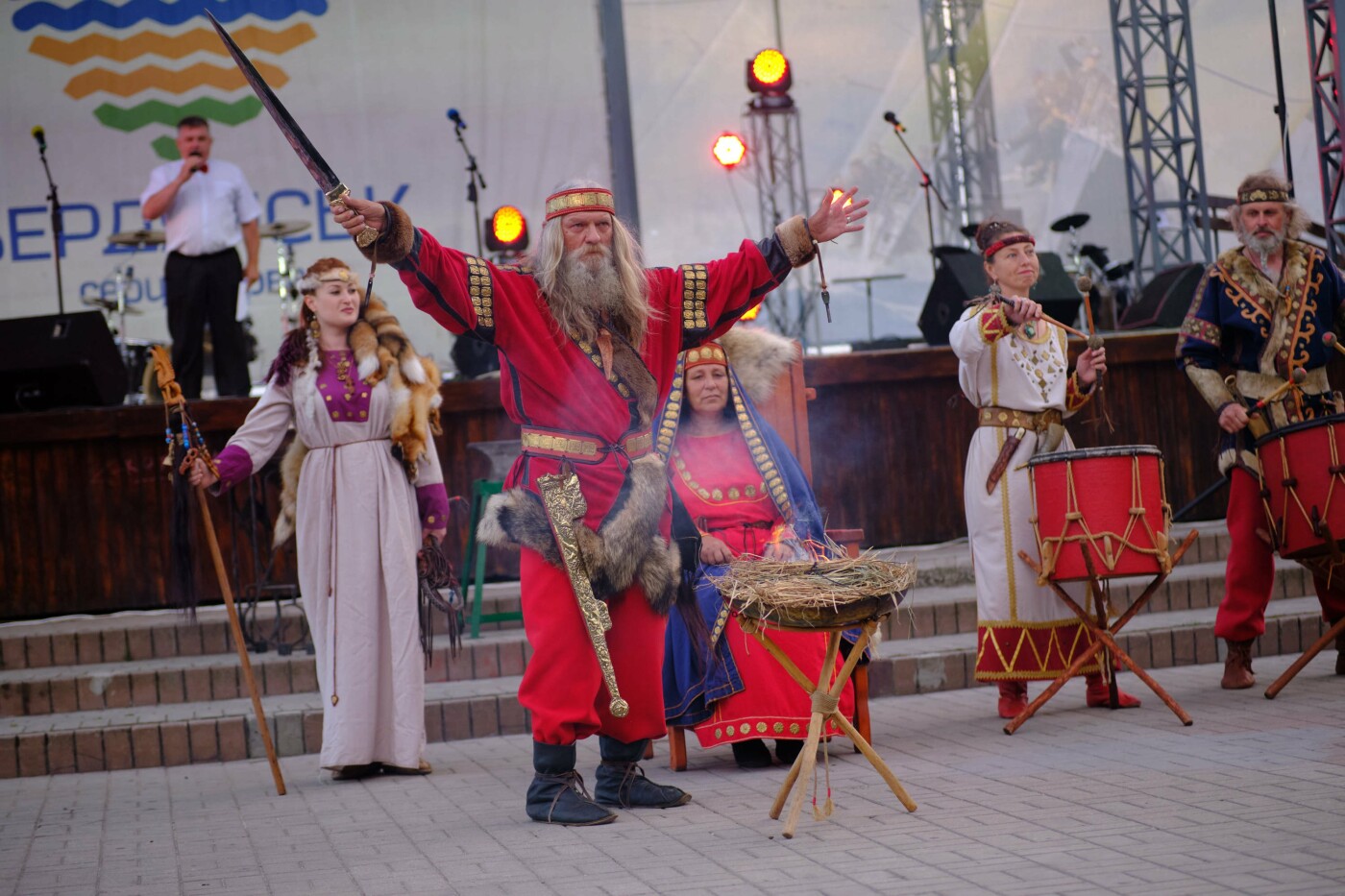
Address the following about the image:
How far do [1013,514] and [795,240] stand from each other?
1.87 metres

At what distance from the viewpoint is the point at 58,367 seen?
28.3ft

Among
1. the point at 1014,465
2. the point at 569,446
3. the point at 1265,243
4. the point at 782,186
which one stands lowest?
the point at 1014,465

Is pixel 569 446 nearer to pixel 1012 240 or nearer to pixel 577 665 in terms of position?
pixel 577 665

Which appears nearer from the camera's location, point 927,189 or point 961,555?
point 961,555

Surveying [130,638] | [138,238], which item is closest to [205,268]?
[138,238]

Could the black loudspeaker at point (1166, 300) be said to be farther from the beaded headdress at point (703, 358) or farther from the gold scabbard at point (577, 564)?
the gold scabbard at point (577, 564)

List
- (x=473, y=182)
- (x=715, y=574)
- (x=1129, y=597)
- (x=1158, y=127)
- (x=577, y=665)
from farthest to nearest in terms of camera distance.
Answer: (x=1158, y=127) → (x=473, y=182) → (x=1129, y=597) → (x=715, y=574) → (x=577, y=665)

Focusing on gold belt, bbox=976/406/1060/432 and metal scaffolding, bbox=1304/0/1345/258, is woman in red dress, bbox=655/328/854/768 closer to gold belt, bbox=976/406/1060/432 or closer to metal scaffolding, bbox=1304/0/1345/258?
gold belt, bbox=976/406/1060/432

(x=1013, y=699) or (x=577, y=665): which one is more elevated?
(x=577, y=665)

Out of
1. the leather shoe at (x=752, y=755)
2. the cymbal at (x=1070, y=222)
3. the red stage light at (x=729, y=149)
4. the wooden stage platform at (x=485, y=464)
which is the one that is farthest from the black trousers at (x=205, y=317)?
the cymbal at (x=1070, y=222)

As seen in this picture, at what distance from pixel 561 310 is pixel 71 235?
7.80 metres

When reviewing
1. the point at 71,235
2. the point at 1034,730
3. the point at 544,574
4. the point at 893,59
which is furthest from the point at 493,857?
the point at 893,59

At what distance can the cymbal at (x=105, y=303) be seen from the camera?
36.0 ft

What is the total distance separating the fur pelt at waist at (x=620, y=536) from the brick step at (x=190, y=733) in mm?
2019
